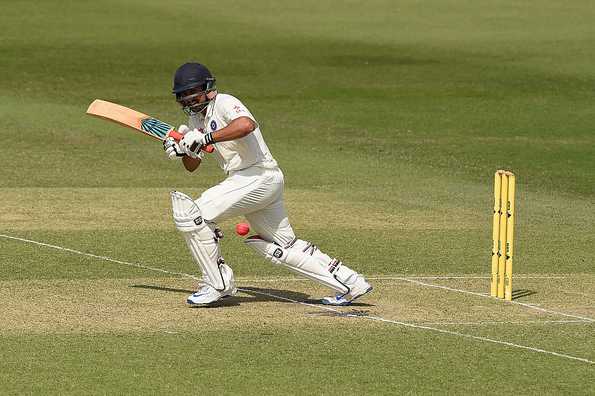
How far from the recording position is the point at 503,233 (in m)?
10.3

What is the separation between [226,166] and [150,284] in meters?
1.44

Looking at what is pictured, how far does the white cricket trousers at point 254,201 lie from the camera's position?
9930 millimetres

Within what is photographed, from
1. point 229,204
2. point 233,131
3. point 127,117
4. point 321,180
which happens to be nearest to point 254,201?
point 229,204

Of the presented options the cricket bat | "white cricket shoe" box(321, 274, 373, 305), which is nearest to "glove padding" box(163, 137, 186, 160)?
the cricket bat

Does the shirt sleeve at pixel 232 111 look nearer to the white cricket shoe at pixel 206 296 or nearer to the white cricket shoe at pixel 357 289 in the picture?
the white cricket shoe at pixel 206 296

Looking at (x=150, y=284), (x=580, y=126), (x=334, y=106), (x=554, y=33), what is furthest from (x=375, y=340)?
(x=554, y=33)

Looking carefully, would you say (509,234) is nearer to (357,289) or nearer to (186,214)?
(357,289)

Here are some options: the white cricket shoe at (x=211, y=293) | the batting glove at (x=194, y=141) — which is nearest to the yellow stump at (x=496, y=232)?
the white cricket shoe at (x=211, y=293)

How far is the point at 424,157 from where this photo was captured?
2058 centimetres

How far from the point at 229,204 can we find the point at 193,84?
3.05 ft

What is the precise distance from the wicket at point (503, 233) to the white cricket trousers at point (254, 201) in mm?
1622

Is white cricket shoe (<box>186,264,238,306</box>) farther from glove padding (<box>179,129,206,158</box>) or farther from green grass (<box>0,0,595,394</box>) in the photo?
glove padding (<box>179,129,206,158</box>)

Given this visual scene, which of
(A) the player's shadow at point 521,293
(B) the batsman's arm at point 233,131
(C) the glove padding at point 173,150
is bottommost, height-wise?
(A) the player's shadow at point 521,293

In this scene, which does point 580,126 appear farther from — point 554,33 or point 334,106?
point 554,33
